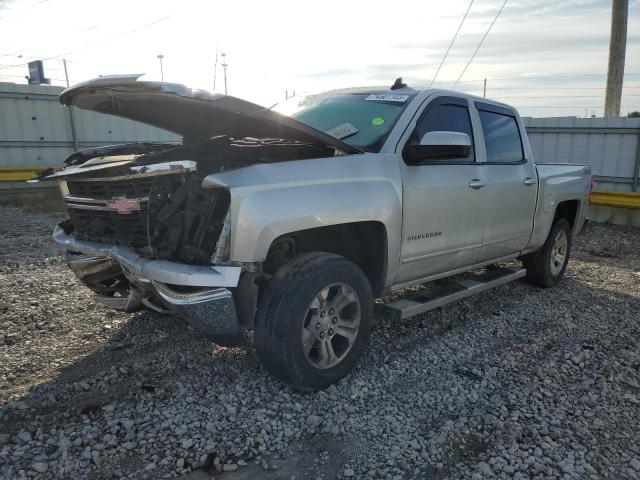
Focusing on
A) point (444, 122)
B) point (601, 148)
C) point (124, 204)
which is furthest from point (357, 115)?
point (601, 148)

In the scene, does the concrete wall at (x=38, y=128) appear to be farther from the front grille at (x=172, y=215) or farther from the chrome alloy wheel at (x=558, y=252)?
the chrome alloy wheel at (x=558, y=252)

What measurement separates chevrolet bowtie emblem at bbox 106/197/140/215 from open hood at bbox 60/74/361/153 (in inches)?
25.1

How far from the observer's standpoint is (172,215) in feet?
10.1

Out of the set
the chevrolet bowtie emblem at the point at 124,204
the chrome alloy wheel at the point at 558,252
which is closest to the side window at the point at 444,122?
the chevrolet bowtie emblem at the point at 124,204

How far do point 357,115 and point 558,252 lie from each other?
345 centimetres

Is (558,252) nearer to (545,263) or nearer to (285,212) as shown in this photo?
(545,263)

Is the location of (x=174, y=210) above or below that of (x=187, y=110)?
below

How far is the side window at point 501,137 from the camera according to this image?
4.91 m

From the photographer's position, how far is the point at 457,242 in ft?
14.5

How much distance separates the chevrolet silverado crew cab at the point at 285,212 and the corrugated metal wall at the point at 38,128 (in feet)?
41.6

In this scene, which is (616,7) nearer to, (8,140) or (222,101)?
(222,101)

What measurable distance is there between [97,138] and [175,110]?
14.3 metres

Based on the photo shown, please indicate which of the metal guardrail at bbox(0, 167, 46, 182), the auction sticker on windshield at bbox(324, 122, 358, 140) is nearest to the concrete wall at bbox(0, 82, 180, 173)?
the metal guardrail at bbox(0, 167, 46, 182)

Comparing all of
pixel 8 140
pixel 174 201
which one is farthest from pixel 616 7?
pixel 8 140
